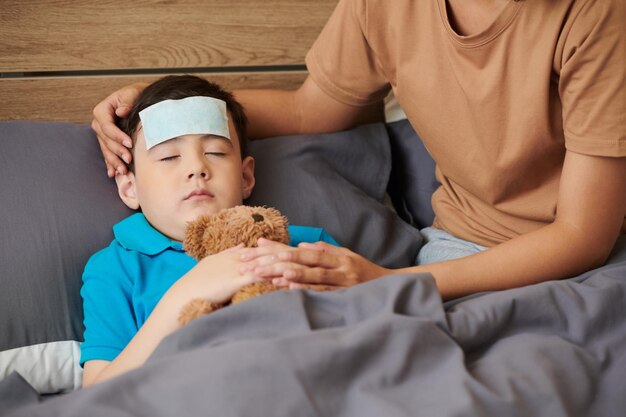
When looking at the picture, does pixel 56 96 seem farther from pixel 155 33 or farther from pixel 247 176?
pixel 247 176

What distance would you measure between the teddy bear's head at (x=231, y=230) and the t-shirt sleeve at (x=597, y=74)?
0.58m

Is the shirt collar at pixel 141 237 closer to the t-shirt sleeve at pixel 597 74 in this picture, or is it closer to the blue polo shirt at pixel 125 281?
the blue polo shirt at pixel 125 281

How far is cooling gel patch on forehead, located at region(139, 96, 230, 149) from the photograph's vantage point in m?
1.43

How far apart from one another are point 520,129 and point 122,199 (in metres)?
0.85

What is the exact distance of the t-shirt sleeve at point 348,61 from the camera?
1666 millimetres

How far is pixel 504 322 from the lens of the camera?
1.21 metres

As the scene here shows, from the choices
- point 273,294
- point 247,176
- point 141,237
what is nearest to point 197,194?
point 141,237

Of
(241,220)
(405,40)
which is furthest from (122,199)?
(405,40)

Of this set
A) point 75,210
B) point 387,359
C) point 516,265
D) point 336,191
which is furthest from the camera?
point 336,191

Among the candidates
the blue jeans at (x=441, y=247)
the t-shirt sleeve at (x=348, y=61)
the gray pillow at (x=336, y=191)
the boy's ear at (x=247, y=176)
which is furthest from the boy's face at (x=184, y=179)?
the blue jeans at (x=441, y=247)

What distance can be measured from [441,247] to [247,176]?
0.48 metres

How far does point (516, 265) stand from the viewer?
4.58 ft

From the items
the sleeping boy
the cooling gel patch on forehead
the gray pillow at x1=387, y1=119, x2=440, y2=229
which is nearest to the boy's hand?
the sleeping boy

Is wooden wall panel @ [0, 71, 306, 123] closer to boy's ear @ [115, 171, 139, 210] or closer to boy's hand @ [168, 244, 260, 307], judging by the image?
boy's ear @ [115, 171, 139, 210]
